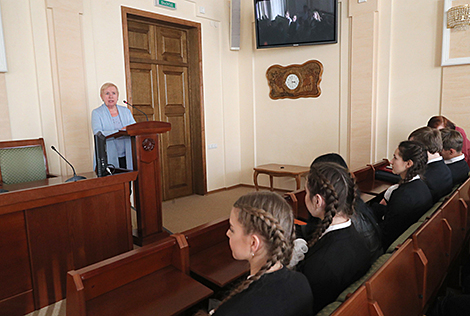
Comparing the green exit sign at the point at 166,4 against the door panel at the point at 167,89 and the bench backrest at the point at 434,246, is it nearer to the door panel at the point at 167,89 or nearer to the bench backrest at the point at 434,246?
the door panel at the point at 167,89

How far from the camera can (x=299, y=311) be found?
3.60 ft

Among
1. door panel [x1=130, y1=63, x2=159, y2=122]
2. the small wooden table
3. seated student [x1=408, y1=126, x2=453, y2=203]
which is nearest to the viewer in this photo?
seated student [x1=408, y1=126, x2=453, y2=203]

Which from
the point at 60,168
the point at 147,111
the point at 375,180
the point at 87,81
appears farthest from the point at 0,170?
the point at 375,180

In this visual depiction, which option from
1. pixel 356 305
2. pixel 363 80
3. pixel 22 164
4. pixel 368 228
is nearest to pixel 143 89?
pixel 22 164

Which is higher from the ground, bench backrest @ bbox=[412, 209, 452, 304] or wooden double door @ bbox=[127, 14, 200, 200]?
wooden double door @ bbox=[127, 14, 200, 200]

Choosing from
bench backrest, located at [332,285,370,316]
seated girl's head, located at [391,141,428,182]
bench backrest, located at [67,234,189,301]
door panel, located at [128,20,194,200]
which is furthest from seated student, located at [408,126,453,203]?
door panel, located at [128,20,194,200]

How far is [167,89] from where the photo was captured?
5.16 meters

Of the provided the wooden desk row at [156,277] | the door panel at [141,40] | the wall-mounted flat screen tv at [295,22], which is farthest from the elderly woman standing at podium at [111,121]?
the wall-mounted flat screen tv at [295,22]

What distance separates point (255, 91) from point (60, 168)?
3237 mm

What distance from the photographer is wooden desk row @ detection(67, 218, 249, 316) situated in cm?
134

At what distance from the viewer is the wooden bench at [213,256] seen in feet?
5.20

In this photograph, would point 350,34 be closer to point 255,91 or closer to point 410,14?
point 410,14

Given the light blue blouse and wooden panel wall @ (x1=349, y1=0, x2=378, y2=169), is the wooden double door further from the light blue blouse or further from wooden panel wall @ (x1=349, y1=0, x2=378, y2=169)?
wooden panel wall @ (x1=349, y1=0, x2=378, y2=169)

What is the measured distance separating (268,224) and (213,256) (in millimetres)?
754
